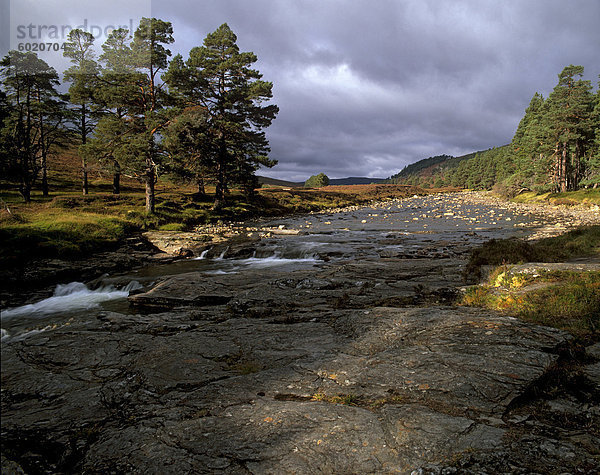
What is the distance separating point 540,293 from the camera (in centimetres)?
799

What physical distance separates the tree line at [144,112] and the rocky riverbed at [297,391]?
21972 millimetres

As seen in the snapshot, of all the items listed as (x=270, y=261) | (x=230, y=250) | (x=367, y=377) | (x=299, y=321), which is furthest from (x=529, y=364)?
(x=230, y=250)

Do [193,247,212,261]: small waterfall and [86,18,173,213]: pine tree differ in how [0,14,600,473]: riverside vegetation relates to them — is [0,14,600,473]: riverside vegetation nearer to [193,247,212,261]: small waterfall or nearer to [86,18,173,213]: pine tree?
[193,247,212,261]: small waterfall

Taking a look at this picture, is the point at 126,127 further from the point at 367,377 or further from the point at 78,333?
the point at 367,377

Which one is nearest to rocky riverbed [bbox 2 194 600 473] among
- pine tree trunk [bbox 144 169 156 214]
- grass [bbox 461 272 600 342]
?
grass [bbox 461 272 600 342]

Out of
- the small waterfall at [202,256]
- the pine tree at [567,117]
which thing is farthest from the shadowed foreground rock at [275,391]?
the pine tree at [567,117]

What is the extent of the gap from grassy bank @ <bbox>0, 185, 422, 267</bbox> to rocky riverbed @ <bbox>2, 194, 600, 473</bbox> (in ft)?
26.7

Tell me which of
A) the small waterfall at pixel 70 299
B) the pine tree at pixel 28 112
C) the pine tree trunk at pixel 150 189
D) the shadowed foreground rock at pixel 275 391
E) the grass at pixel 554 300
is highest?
the pine tree at pixel 28 112

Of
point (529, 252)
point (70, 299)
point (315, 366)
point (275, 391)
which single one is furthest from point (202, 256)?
point (529, 252)

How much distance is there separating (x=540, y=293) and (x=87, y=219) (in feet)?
88.3

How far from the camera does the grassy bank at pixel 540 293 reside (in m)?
6.74

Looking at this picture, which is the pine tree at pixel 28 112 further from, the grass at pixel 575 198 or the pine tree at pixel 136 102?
the grass at pixel 575 198

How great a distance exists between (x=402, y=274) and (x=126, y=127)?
29.1 meters

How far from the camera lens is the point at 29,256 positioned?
578 inches
